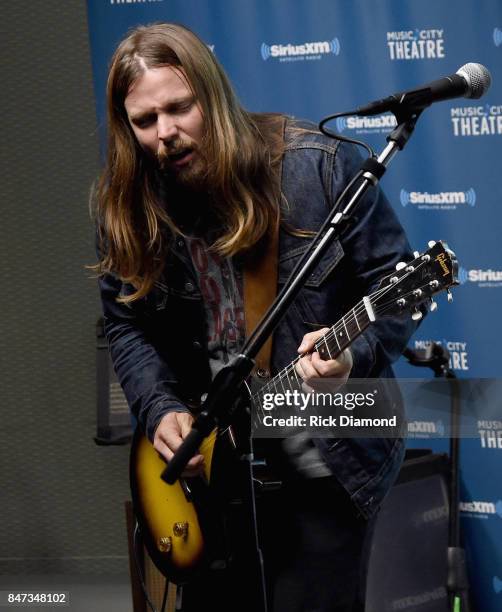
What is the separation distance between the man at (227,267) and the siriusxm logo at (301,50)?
140cm

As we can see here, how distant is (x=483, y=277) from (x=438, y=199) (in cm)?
32

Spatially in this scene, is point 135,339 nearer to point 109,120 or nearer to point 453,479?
point 109,120

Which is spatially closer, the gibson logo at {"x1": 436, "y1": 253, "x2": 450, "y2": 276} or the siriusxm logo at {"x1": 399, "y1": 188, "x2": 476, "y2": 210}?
the gibson logo at {"x1": 436, "y1": 253, "x2": 450, "y2": 276}

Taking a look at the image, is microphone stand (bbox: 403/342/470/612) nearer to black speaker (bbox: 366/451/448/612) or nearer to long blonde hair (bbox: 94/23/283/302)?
black speaker (bbox: 366/451/448/612)

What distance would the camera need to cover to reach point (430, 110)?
11.3 ft

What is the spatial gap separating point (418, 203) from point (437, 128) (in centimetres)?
27

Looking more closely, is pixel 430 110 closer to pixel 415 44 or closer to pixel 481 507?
pixel 415 44

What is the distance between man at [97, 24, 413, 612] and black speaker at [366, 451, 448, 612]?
121cm

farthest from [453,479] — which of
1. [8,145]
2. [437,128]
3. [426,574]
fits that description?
[8,145]

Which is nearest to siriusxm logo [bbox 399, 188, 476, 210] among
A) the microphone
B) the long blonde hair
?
the long blonde hair

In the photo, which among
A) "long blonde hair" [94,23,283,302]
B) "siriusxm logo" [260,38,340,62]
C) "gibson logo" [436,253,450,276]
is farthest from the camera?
"siriusxm logo" [260,38,340,62]

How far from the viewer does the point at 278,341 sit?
2.07 metres

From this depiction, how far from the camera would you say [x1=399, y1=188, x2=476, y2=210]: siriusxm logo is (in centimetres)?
347

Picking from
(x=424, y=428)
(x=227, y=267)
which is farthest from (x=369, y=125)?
(x=424, y=428)
